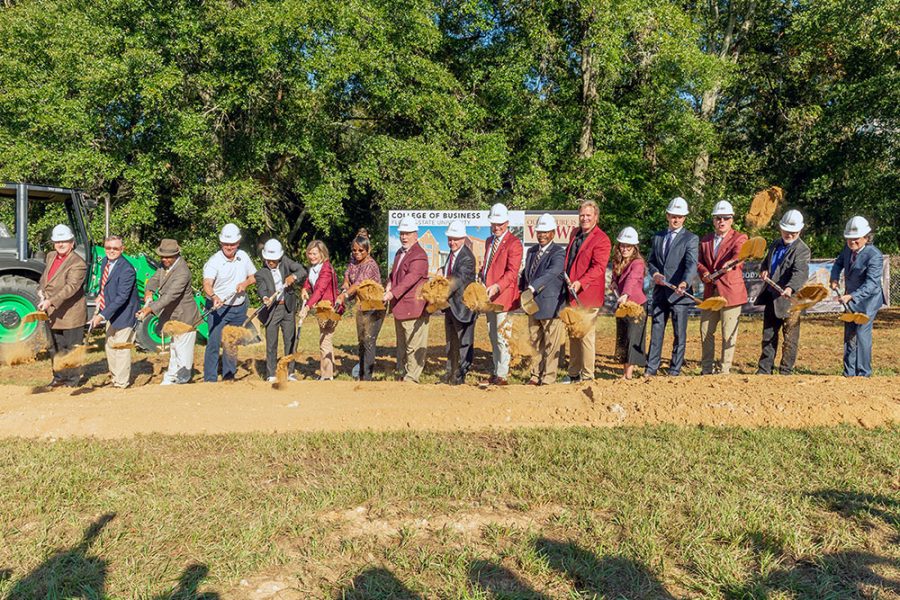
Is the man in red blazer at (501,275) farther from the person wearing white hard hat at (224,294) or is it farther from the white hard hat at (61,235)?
the white hard hat at (61,235)

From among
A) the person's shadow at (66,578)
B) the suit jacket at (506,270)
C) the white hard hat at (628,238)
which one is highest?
the white hard hat at (628,238)

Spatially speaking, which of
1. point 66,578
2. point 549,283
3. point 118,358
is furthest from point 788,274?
point 118,358

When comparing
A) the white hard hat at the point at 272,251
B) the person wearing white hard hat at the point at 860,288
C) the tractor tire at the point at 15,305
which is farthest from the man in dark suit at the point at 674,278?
the tractor tire at the point at 15,305

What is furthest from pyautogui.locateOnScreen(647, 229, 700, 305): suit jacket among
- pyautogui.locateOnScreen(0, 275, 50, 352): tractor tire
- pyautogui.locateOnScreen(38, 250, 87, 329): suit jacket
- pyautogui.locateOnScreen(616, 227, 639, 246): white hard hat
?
pyautogui.locateOnScreen(0, 275, 50, 352): tractor tire

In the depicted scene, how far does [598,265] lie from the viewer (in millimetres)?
6781

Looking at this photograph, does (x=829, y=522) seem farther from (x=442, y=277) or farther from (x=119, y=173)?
(x=119, y=173)

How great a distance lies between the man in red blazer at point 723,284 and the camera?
274 inches

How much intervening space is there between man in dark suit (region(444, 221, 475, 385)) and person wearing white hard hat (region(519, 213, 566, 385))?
28.5 inches

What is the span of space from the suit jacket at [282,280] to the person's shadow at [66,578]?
434cm

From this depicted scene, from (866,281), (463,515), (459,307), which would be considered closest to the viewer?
(463,515)

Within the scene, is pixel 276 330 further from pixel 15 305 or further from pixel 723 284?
pixel 723 284

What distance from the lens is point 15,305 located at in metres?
8.87

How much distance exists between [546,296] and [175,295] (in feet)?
13.9

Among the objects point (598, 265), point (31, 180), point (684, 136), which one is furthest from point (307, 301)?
point (684, 136)
